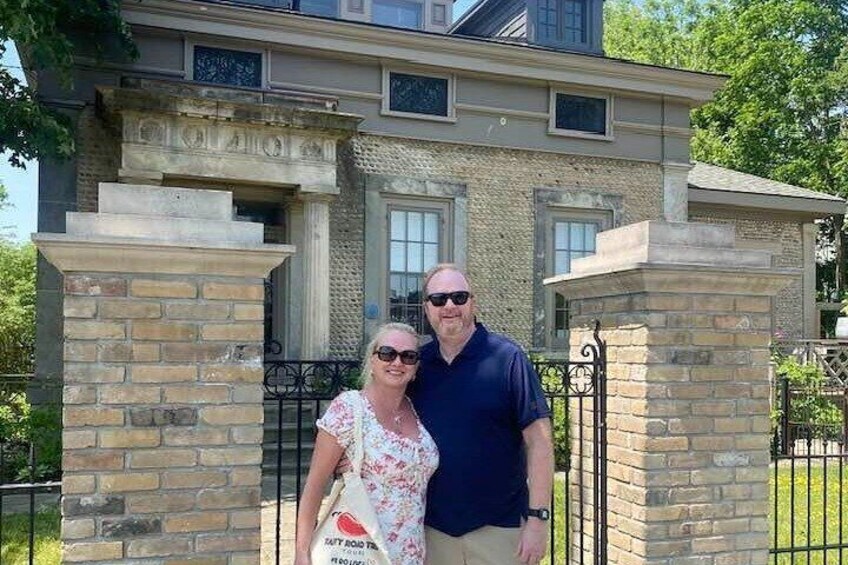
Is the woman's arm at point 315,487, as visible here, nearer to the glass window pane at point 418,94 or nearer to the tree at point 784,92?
the glass window pane at point 418,94

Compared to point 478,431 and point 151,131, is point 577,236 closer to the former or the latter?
point 151,131

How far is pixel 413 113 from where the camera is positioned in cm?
1269

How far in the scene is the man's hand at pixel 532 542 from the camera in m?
2.94

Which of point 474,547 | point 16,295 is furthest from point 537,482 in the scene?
point 16,295

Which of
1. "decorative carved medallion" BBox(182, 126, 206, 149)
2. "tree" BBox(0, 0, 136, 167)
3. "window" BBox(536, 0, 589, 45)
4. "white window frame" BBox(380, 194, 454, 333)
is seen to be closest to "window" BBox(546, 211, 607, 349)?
"white window frame" BBox(380, 194, 454, 333)

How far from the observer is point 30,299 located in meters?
23.1

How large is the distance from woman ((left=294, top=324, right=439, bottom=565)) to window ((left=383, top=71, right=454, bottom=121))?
10097mm

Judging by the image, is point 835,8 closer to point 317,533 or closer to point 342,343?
point 342,343

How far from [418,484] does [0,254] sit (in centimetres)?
→ 2702

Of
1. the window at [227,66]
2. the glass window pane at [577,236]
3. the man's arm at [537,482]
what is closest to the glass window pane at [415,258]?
the glass window pane at [577,236]

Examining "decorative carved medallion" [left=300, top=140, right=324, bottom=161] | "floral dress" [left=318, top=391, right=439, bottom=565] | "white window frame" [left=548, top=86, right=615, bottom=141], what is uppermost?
"white window frame" [left=548, top=86, right=615, bottom=141]

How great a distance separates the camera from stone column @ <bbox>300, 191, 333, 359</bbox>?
11102 millimetres

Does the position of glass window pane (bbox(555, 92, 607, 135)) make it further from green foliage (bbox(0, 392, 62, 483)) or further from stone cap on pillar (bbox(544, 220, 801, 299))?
stone cap on pillar (bbox(544, 220, 801, 299))

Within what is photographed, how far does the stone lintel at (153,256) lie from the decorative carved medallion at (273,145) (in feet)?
25.7
